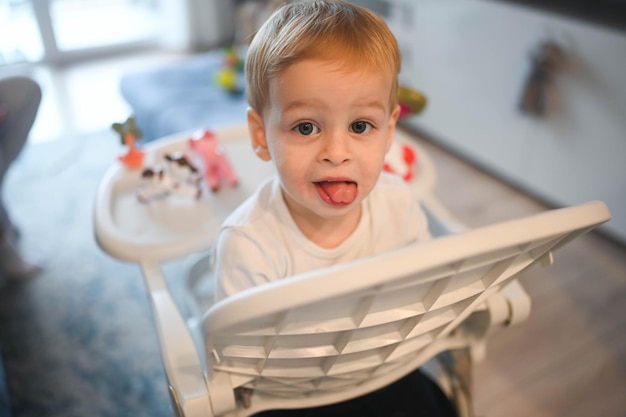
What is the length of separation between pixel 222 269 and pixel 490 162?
1371mm

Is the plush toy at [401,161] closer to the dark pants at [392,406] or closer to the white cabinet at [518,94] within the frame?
the dark pants at [392,406]

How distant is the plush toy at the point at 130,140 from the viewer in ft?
3.07

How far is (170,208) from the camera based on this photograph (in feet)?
2.88

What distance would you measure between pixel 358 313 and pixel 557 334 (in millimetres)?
992

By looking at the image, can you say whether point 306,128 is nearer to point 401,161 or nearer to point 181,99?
point 401,161

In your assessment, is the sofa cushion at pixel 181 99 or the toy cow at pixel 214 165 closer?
the toy cow at pixel 214 165

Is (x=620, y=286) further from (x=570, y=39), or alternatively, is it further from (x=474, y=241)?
(x=474, y=241)

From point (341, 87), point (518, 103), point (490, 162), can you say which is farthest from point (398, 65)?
point (490, 162)

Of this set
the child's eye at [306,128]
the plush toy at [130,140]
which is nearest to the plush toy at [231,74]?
the plush toy at [130,140]

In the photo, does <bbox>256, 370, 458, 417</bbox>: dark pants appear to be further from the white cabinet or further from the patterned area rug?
the white cabinet

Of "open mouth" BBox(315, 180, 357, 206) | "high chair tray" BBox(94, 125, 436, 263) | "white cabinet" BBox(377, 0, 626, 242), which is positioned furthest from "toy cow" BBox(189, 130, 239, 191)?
"white cabinet" BBox(377, 0, 626, 242)

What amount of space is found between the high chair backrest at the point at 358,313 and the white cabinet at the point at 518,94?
1.06 meters

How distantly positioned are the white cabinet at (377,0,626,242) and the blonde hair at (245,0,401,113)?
39.9 inches

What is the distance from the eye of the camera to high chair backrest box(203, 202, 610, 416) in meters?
0.35
